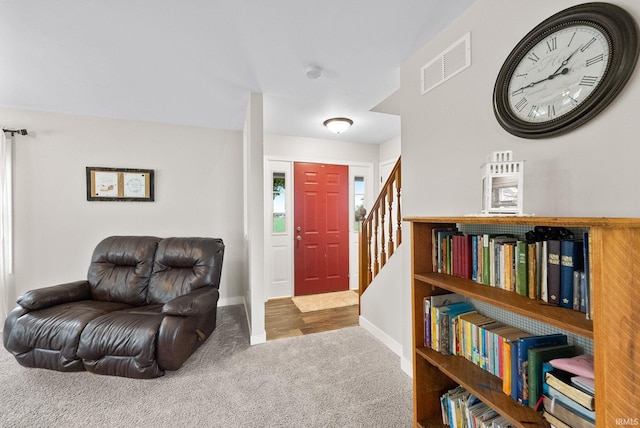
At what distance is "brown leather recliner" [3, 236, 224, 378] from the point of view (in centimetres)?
187

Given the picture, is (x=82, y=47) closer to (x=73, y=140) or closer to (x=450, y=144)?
(x=73, y=140)

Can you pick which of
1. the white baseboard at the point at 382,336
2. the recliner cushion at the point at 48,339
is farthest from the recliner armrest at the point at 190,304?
the white baseboard at the point at 382,336

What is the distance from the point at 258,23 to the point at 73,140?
2.87m

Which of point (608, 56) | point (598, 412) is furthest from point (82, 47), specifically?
point (598, 412)

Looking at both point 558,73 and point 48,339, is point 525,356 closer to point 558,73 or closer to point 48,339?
point 558,73

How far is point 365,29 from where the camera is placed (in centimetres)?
173

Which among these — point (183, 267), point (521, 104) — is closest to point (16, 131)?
point (183, 267)

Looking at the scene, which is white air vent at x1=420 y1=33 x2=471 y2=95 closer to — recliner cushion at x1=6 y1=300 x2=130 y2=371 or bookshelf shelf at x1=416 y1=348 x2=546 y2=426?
bookshelf shelf at x1=416 y1=348 x2=546 y2=426

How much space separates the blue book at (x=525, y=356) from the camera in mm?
1007

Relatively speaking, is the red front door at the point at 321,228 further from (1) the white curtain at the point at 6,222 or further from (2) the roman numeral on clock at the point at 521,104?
(1) the white curtain at the point at 6,222

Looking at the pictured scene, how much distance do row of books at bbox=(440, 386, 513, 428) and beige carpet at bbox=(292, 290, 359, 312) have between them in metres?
2.17

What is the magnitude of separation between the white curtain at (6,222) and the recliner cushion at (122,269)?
997mm

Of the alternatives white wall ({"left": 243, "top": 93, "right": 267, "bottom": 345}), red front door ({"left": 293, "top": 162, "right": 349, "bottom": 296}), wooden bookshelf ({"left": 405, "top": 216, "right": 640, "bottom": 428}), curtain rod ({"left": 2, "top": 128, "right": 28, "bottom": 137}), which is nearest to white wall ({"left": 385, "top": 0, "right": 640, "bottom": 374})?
wooden bookshelf ({"left": 405, "top": 216, "right": 640, "bottom": 428})

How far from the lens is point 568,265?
0.93 metres
